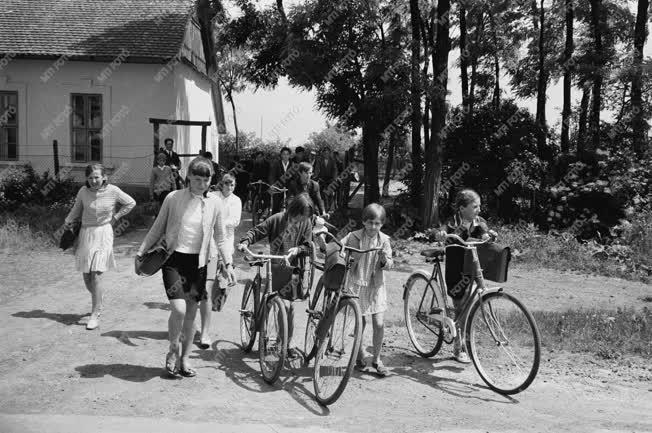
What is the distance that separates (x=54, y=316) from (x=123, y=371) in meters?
2.46

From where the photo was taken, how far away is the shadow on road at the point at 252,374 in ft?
18.2

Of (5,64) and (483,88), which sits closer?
(5,64)

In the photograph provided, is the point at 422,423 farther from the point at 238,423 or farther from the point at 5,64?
the point at 5,64

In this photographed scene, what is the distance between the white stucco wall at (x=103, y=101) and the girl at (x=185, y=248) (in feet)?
55.2

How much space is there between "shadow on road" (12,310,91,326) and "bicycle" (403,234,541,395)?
384 centimetres

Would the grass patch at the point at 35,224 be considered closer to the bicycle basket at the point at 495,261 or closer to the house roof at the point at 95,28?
the house roof at the point at 95,28

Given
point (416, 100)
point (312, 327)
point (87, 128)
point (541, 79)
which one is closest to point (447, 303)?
point (312, 327)

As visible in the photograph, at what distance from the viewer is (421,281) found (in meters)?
6.95

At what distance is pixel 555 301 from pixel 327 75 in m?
11.0

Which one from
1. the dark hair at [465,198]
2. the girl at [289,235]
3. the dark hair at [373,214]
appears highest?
the dark hair at [465,198]

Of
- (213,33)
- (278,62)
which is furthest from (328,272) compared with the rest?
(213,33)

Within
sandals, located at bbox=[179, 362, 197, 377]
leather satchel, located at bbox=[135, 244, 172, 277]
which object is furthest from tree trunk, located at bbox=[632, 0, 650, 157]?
leather satchel, located at bbox=[135, 244, 172, 277]

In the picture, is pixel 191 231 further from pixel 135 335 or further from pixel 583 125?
pixel 583 125

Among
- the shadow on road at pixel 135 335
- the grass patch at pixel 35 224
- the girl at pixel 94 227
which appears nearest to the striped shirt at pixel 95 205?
the girl at pixel 94 227
